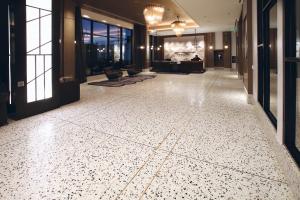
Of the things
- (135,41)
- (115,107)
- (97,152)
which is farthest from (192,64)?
(97,152)

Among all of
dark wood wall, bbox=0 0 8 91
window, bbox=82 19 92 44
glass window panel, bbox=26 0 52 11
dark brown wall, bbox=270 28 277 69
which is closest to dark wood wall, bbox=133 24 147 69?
window, bbox=82 19 92 44

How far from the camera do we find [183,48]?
23.7 metres

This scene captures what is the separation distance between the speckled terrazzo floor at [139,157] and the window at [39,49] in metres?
0.67

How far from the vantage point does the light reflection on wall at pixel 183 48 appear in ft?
74.7

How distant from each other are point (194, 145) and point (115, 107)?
306 cm

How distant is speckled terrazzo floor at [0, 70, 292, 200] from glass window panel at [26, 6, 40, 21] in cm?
214

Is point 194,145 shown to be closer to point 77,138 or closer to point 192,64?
point 77,138

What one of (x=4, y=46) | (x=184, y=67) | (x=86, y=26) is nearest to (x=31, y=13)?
(x=4, y=46)

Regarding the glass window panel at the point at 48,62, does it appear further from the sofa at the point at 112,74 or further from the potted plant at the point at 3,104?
the sofa at the point at 112,74

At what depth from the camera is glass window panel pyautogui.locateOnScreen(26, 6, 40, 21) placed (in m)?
4.89

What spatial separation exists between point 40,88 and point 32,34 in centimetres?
121

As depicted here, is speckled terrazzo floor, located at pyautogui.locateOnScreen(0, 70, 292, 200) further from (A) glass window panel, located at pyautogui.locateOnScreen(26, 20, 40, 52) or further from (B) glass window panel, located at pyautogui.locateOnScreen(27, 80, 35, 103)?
(A) glass window panel, located at pyautogui.locateOnScreen(26, 20, 40, 52)

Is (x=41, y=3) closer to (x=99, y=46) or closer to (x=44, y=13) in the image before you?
(x=44, y=13)

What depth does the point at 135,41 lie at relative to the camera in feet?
55.7
